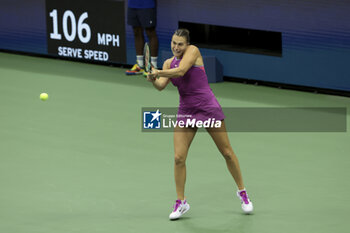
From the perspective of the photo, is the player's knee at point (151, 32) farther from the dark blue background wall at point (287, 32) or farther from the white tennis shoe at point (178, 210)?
the white tennis shoe at point (178, 210)

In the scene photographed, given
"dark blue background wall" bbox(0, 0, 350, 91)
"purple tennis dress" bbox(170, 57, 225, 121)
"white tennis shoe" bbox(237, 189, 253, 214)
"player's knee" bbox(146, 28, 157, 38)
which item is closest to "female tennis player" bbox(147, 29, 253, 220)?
"purple tennis dress" bbox(170, 57, 225, 121)

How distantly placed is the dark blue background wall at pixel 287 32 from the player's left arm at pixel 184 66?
5.90 meters

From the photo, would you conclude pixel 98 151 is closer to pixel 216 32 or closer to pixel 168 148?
pixel 168 148

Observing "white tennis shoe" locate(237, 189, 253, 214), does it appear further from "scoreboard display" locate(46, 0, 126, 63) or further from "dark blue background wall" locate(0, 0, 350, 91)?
"scoreboard display" locate(46, 0, 126, 63)

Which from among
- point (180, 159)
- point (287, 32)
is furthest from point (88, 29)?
point (180, 159)

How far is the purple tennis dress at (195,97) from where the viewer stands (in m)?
7.75

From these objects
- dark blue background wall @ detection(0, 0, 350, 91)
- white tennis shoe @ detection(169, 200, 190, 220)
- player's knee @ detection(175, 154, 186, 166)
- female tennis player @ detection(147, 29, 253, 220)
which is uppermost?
dark blue background wall @ detection(0, 0, 350, 91)

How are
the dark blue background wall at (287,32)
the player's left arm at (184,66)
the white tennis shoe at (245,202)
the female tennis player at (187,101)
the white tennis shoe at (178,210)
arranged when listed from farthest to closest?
the dark blue background wall at (287,32) < the white tennis shoe at (245,202) < the white tennis shoe at (178,210) < the female tennis player at (187,101) < the player's left arm at (184,66)

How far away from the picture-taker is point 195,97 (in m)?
7.77

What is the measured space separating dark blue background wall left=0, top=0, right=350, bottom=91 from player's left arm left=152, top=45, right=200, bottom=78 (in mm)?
5902

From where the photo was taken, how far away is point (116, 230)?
764cm

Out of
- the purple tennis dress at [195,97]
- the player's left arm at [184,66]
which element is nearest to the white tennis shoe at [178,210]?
the purple tennis dress at [195,97]

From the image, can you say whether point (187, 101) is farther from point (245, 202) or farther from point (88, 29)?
point (88, 29)

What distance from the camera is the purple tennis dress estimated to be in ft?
25.4
